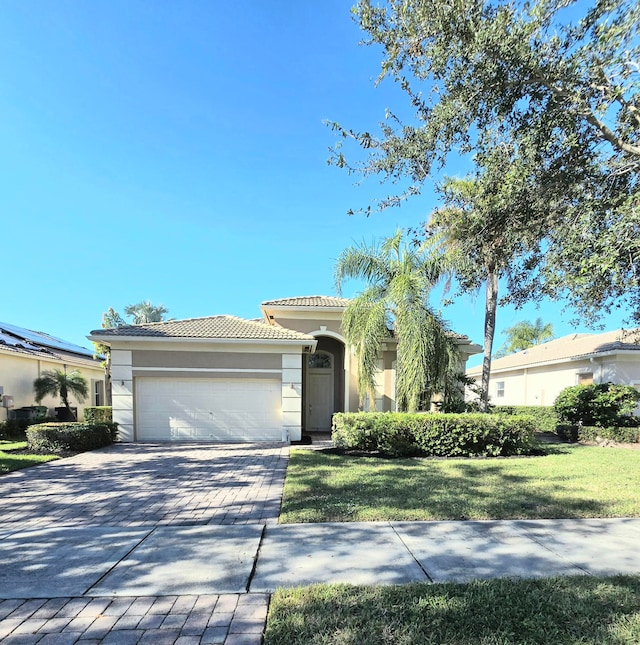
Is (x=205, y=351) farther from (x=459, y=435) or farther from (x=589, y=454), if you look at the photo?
(x=589, y=454)

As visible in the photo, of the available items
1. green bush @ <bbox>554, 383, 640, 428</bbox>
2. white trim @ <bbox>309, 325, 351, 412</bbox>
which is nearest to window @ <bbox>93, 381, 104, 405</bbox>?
white trim @ <bbox>309, 325, 351, 412</bbox>

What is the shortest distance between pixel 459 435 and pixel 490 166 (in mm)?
6713

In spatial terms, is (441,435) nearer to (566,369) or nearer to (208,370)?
(208,370)

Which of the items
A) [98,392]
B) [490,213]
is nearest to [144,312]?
[98,392]

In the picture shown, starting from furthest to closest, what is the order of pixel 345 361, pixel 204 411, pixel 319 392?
1. pixel 319 392
2. pixel 345 361
3. pixel 204 411

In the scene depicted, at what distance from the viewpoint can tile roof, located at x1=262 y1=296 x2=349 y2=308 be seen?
14.6 metres

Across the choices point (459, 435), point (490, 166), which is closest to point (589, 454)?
point (459, 435)

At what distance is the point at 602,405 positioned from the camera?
1291 cm

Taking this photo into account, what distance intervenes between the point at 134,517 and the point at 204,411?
7145mm

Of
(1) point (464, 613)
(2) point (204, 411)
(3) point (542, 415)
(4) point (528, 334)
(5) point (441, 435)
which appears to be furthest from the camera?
(4) point (528, 334)

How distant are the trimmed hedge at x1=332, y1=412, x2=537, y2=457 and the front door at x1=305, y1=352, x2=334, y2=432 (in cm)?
580

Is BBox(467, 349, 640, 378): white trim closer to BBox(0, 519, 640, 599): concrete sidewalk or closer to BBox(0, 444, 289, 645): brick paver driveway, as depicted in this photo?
BBox(0, 519, 640, 599): concrete sidewalk

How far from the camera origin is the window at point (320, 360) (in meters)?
16.4

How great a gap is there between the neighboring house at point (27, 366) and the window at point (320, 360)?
1138cm
